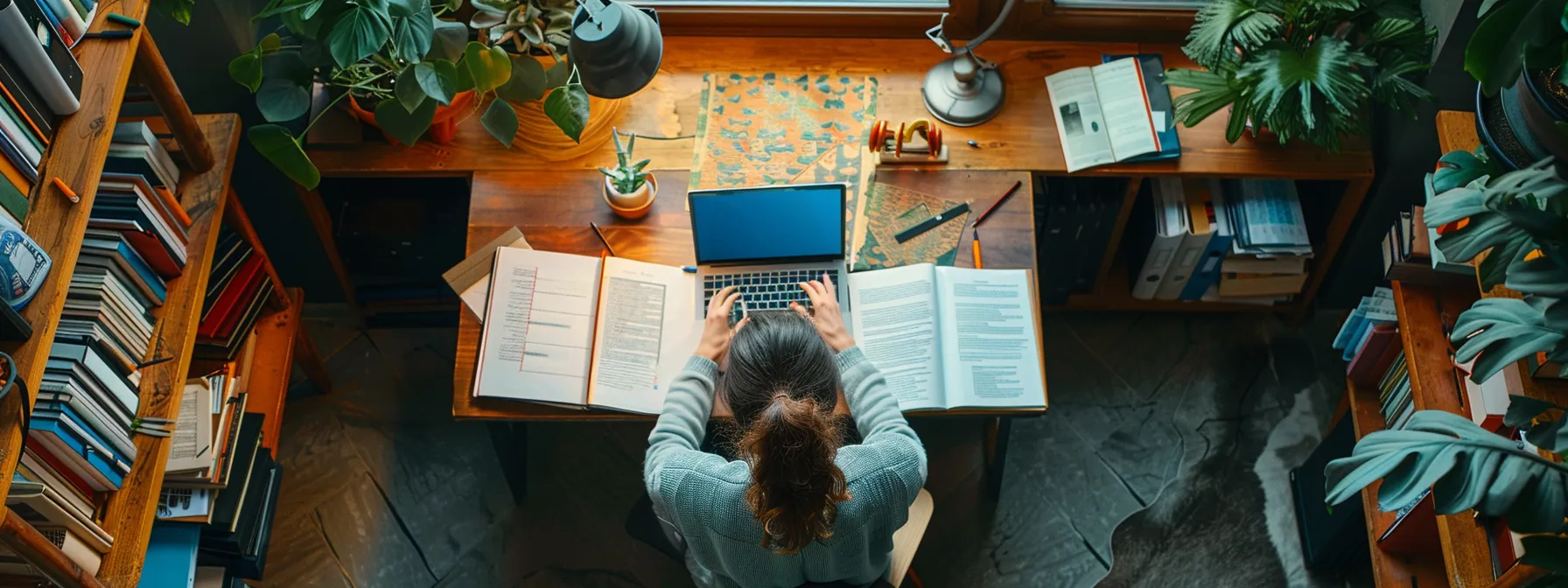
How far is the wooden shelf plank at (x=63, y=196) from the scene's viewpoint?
1.61m

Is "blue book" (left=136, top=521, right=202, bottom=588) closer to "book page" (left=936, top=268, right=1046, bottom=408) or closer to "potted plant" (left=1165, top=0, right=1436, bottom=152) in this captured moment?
"book page" (left=936, top=268, right=1046, bottom=408)

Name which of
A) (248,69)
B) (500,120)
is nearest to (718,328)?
(500,120)

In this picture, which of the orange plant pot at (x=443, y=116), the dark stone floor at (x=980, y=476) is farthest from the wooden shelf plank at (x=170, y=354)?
the dark stone floor at (x=980, y=476)

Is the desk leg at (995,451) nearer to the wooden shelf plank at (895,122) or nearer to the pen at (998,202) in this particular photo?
the pen at (998,202)

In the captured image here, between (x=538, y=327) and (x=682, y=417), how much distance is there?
0.40m

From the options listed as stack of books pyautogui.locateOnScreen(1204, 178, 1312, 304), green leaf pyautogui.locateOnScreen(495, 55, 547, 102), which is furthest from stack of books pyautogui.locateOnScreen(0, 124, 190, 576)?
stack of books pyautogui.locateOnScreen(1204, 178, 1312, 304)

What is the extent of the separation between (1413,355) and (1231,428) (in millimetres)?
710

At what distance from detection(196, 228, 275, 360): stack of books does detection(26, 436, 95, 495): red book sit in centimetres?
55

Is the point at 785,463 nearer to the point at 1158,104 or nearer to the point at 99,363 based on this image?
the point at 99,363

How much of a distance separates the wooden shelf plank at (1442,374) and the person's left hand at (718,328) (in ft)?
4.22

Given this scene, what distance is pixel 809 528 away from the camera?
68.8 inches

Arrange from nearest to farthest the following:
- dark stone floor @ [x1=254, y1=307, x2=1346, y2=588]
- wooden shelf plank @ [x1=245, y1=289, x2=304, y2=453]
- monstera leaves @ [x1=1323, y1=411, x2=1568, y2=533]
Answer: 1. monstera leaves @ [x1=1323, y1=411, x2=1568, y2=533]
2. wooden shelf plank @ [x1=245, y1=289, x2=304, y2=453]
3. dark stone floor @ [x1=254, y1=307, x2=1346, y2=588]

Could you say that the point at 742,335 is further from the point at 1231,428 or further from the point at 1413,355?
the point at 1231,428

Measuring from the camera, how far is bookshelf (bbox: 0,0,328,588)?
65.1 inches
